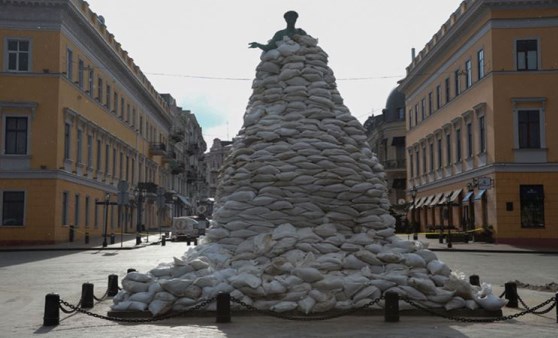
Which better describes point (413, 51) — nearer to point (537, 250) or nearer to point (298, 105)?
point (537, 250)

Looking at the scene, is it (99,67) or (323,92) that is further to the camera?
(99,67)

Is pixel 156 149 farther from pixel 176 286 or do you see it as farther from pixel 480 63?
pixel 176 286

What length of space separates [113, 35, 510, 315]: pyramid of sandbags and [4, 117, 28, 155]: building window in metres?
22.1

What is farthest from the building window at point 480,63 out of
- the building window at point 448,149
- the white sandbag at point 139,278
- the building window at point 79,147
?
the white sandbag at point 139,278

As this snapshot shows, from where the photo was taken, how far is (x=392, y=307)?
9.07 meters

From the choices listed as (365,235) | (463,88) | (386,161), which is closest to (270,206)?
(365,235)

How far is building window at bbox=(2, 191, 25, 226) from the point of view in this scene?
102 ft

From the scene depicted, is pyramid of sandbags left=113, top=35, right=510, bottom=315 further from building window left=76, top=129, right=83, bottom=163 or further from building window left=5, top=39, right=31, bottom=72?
building window left=76, top=129, right=83, bottom=163

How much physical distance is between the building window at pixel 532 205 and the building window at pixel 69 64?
2304 centimetres

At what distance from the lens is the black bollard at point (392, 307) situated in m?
9.05

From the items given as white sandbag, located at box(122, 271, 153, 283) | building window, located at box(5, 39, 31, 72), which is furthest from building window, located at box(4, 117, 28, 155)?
white sandbag, located at box(122, 271, 153, 283)

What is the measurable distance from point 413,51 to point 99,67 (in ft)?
112

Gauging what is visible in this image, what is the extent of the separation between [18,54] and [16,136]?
155 inches

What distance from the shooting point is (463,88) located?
38469mm
